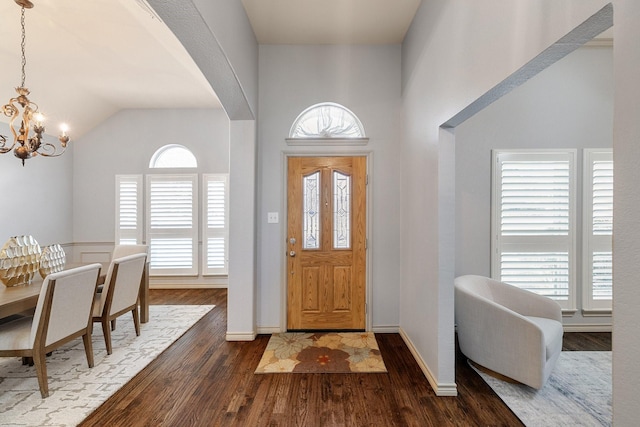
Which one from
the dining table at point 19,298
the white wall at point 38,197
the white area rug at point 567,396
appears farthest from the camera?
the white wall at point 38,197

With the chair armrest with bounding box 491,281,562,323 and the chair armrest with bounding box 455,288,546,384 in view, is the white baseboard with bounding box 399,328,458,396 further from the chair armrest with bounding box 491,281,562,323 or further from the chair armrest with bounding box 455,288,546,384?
the chair armrest with bounding box 491,281,562,323

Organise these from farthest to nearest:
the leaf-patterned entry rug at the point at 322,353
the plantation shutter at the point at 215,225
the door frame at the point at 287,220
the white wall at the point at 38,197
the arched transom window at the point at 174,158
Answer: the arched transom window at the point at 174,158
the plantation shutter at the point at 215,225
the white wall at the point at 38,197
the door frame at the point at 287,220
the leaf-patterned entry rug at the point at 322,353

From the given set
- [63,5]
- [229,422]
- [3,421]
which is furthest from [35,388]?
[63,5]

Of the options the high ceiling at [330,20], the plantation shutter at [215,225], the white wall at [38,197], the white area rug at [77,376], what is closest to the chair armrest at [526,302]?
the high ceiling at [330,20]

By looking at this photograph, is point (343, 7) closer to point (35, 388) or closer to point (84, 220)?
point (35, 388)

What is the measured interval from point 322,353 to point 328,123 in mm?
2564

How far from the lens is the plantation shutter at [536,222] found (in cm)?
345

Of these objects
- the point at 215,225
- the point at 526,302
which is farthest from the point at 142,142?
the point at 526,302

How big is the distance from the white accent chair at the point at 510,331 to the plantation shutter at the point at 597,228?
3.77 feet

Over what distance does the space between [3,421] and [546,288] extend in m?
4.92

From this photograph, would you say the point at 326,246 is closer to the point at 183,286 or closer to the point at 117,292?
the point at 117,292

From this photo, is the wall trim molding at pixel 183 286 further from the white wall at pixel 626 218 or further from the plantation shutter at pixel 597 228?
the white wall at pixel 626 218

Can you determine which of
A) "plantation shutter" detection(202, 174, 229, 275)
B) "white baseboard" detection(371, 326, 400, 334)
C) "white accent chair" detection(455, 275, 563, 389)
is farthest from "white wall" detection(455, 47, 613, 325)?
"plantation shutter" detection(202, 174, 229, 275)

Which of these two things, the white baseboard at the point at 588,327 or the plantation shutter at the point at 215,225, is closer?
the white baseboard at the point at 588,327
